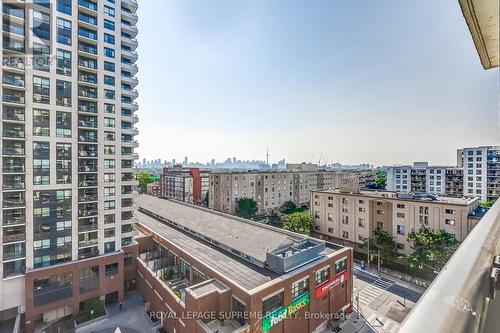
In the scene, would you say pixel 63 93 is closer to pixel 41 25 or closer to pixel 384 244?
pixel 41 25

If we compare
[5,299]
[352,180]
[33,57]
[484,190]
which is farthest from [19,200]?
[484,190]

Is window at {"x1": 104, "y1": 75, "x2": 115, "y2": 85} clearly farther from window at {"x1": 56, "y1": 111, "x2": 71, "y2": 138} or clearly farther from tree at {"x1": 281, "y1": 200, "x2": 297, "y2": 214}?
tree at {"x1": 281, "y1": 200, "x2": 297, "y2": 214}

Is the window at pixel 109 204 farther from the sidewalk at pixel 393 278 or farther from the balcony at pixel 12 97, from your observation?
the sidewalk at pixel 393 278

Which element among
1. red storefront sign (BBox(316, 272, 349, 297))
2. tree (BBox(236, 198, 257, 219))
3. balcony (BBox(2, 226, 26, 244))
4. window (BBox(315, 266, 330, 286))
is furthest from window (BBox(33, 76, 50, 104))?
tree (BBox(236, 198, 257, 219))

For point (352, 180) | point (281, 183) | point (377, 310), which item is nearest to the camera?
point (377, 310)

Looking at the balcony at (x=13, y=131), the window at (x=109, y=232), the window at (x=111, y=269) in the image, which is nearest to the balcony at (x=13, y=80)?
the balcony at (x=13, y=131)

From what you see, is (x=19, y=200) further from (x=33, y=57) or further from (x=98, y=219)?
(x=33, y=57)
